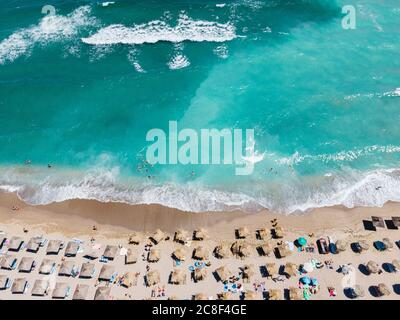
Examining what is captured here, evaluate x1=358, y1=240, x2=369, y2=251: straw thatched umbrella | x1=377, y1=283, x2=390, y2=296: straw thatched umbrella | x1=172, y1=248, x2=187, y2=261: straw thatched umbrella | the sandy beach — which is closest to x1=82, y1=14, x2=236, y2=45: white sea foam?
the sandy beach

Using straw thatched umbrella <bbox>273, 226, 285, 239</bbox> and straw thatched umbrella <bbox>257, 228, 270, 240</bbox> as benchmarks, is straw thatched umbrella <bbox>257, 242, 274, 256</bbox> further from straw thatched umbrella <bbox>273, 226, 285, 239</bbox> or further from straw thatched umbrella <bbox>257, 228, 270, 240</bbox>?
straw thatched umbrella <bbox>273, 226, 285, 239</bbox>

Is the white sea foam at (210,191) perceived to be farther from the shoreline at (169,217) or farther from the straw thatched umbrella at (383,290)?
the straw thatched umbrella at (383,290)

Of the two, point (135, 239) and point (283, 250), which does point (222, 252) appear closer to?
point (283, 250)

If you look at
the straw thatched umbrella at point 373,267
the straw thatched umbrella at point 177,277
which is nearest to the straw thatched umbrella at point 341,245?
the straw thatched umbrella at point 373,267

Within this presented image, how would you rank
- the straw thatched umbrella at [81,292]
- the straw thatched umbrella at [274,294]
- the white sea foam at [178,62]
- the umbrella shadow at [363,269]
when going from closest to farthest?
the straw thatched umbrella at [274,294]
the straw thatched umbrella at [81,292]
the umbrella shadow at [363,269]
the white sea foam at [178,62]

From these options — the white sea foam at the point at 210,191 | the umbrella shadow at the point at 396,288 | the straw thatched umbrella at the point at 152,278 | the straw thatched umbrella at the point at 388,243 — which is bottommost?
the umbrella shadow at the point at 396,288

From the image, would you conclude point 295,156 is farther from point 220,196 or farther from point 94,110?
point 94,110
